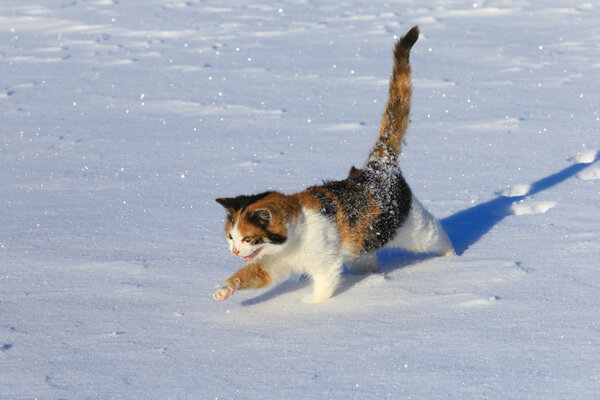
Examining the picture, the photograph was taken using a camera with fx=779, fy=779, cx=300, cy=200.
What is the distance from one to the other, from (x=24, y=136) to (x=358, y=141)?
2408 mm

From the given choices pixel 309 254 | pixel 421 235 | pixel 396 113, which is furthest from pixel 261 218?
pixel 396 113

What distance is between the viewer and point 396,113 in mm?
3801

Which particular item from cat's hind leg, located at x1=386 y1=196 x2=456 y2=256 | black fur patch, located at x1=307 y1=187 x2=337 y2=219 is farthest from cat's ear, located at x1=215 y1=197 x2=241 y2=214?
cat's hind leg, located at x1=386 y1=196 x2=456 y2=256

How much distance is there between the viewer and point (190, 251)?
3.79m

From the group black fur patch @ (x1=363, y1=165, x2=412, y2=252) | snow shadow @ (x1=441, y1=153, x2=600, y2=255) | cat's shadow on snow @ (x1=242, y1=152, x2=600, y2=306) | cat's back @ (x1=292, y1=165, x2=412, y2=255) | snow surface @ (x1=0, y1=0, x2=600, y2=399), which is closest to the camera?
snow surface @ (x1=0, y1=0, x2=600, y2=399)

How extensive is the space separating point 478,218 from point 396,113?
0.79 m

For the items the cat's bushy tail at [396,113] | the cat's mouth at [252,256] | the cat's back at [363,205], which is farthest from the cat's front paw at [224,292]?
the cat's bushy tail at [396,113]

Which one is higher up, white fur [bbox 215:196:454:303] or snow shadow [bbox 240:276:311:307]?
white fur [bbox 215:196:454:303]

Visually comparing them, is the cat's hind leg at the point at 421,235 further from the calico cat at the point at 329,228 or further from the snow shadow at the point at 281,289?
the snow shadow at the point at 281,289

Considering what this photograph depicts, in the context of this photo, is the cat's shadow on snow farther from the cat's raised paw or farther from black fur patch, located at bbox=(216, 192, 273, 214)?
black fur patch, located at bbox=(216, 192, 273, 214)

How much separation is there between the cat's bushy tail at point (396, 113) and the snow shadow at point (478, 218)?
59cm

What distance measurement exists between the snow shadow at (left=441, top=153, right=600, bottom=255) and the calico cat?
261 mm

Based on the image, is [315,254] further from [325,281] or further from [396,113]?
[396,113]

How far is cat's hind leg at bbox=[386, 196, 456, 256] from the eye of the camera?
3.61 meters
